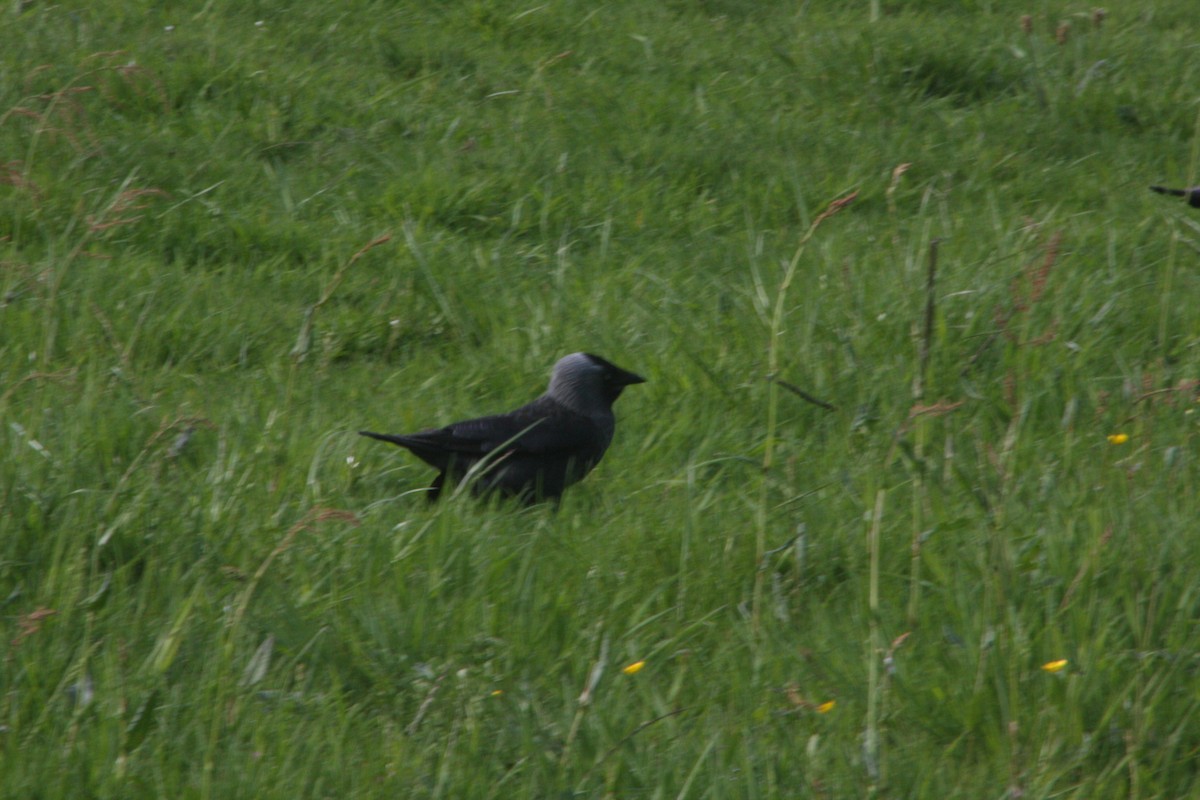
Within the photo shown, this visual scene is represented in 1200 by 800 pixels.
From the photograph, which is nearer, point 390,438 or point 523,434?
point 390,438

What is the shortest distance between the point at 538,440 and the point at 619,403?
68cm

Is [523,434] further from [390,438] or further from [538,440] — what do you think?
[390,438]

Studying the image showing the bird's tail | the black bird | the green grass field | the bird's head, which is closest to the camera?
the green grass field

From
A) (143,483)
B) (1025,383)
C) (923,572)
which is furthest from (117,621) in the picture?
(1025,383)

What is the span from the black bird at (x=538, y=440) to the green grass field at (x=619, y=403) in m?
0.10

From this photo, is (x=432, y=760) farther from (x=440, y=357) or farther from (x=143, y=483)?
(x=440, y=357)

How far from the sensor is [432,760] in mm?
2486

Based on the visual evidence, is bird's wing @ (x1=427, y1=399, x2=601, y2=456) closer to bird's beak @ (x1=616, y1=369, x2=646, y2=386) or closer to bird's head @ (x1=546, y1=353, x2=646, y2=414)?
bird's head @ (x1=546, y1=353, x2=646, y2=414)

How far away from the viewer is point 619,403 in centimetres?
439

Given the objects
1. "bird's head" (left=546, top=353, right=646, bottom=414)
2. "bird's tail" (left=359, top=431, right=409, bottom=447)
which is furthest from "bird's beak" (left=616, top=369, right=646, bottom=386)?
"bird's tail" (left=359, top=431, right=409, bottom=447)

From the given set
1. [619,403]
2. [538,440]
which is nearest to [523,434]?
[538,440]

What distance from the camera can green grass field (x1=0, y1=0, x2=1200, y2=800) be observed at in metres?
2.53

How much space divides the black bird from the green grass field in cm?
10

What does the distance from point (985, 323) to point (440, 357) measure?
70.4 inches
